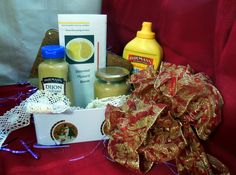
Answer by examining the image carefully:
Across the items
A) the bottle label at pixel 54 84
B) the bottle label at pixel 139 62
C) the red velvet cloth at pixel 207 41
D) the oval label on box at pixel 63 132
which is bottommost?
the oval label on box at pixel 63 132

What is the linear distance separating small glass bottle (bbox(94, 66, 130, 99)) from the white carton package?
0.23 ft

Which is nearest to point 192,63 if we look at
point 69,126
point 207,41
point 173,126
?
point 207,41

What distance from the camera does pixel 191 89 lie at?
19.2 inches

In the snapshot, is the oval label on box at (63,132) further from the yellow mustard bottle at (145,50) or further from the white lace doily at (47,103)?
the yellow mustard bottle at (145,50)

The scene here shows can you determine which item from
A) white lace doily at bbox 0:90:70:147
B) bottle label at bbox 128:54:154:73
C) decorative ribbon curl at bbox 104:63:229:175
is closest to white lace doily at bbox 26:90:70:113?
white lace doily at bbox 0:90:70:147

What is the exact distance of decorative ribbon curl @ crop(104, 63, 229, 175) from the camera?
1.59 ft

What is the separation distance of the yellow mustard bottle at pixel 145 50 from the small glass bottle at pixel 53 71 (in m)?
0.19

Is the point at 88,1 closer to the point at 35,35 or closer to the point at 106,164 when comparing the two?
the point at 35,35

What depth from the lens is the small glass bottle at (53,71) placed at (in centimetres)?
58

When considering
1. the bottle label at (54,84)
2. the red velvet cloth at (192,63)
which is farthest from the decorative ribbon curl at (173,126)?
the bottle label at (54,84)

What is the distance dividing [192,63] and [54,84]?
304 mm

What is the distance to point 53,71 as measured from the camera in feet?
1.90

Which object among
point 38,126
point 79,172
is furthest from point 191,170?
point 38,126

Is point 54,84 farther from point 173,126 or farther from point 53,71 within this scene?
point 173,126
